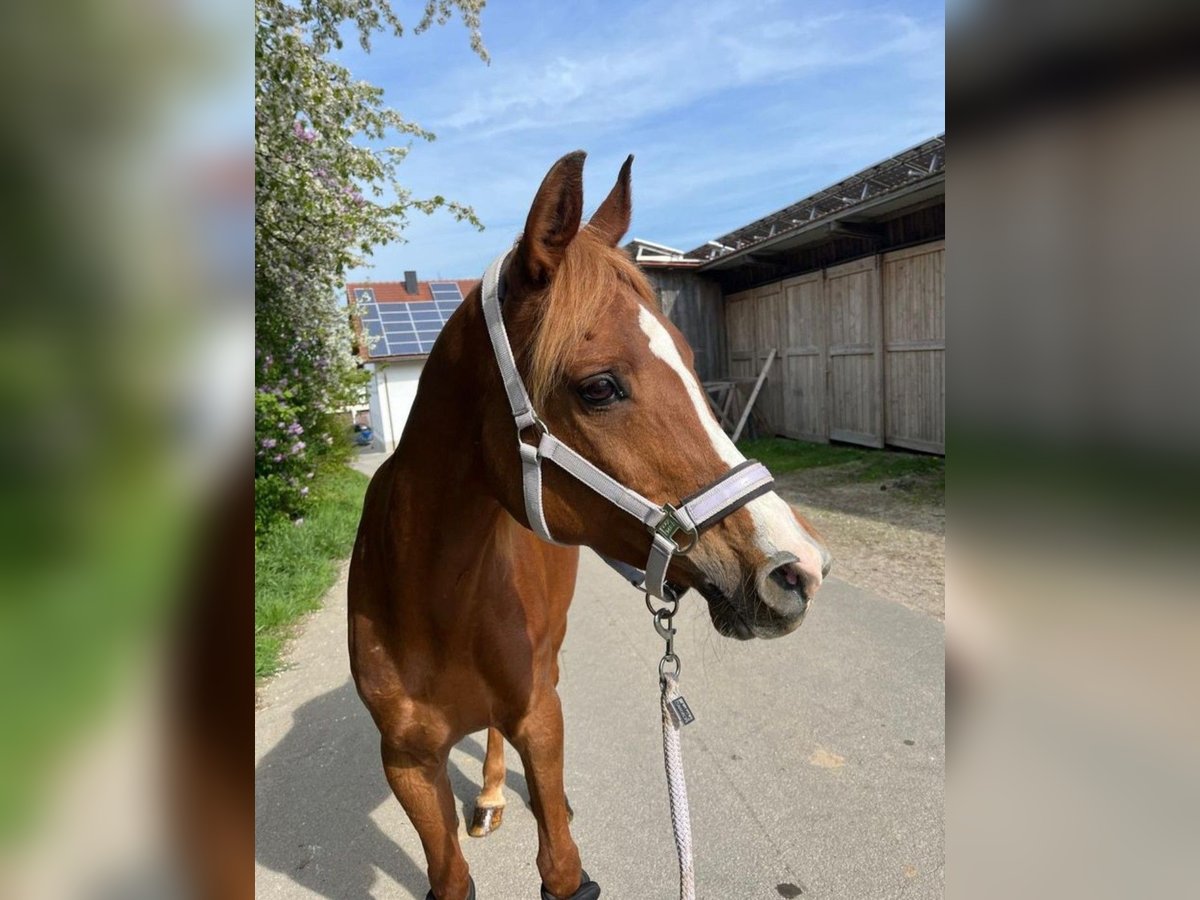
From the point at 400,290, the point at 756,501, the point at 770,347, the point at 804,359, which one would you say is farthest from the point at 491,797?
the point at 400,290

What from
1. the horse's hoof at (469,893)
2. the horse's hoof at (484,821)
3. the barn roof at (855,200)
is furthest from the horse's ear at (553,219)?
the barn roof at (855,200)

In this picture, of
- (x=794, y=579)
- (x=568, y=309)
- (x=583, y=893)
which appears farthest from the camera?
(x=583, y=893)

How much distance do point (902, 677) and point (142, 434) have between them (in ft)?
12.4

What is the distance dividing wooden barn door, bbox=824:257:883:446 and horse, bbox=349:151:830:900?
868cm

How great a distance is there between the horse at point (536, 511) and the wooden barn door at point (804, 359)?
9.76 metres

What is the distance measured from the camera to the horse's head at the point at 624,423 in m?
1.18

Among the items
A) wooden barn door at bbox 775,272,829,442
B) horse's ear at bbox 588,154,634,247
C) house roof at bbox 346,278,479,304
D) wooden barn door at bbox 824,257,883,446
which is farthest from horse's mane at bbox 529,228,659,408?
house roof at bbox 346,278,479,304

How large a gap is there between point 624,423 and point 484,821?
2.13 meters

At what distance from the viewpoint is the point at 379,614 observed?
5.61ft

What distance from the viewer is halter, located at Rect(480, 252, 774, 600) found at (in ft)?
3.88

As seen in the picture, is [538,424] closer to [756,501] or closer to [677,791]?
[756,501]

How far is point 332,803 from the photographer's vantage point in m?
2.82

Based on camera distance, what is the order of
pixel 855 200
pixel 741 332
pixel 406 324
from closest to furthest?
pixel 855 200 < pixel 741 332 < pixel 406 324

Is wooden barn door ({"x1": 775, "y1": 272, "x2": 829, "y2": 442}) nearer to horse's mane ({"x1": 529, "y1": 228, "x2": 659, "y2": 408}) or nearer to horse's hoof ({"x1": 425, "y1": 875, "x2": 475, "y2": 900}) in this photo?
horse's hoof ({"x1": 425, "y1": 875, "x2": 475, "y2": 900})
